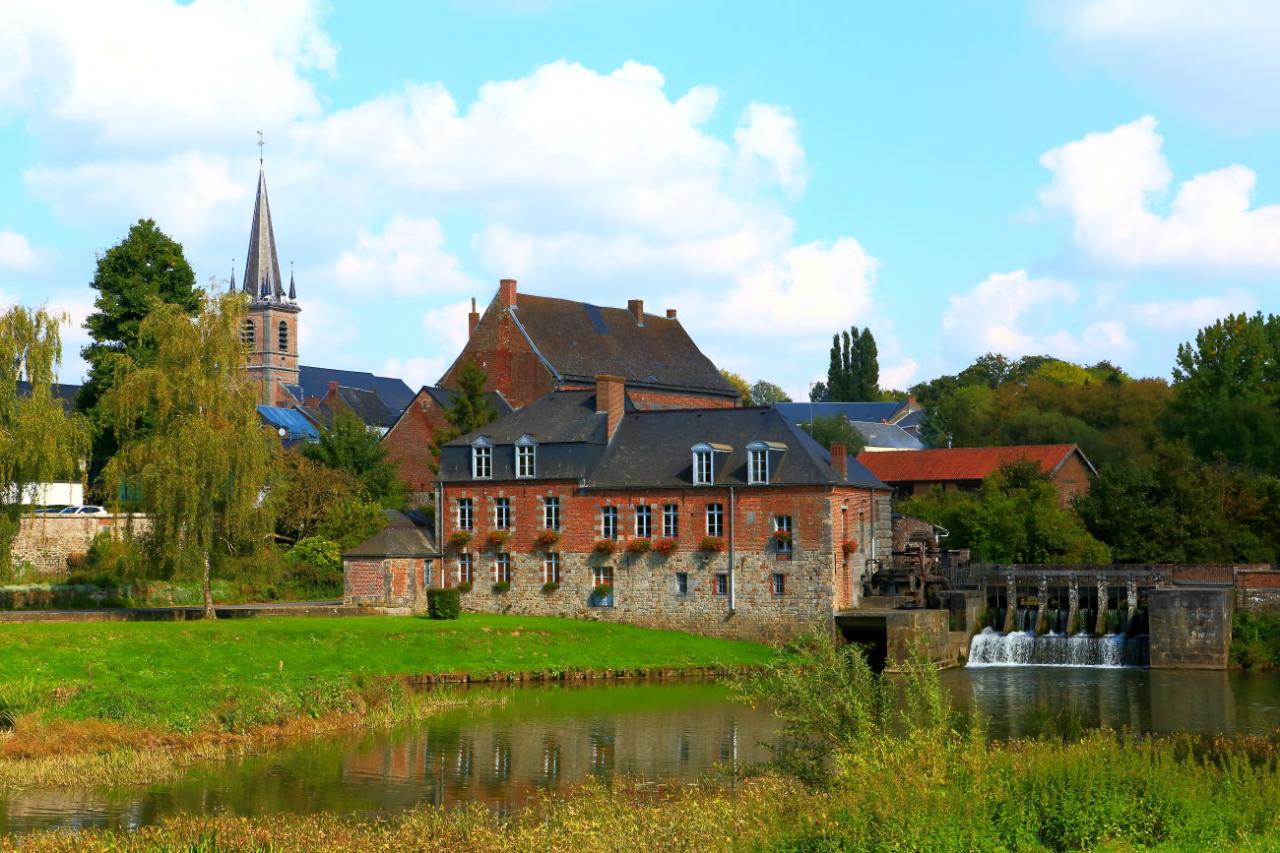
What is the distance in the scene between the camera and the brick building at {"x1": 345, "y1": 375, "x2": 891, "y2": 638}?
47.4 metres

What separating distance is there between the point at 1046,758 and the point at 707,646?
27.1 meters

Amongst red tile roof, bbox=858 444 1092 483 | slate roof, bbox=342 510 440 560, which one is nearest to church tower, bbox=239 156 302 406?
red tile roof, bbox=858 444 1092 483

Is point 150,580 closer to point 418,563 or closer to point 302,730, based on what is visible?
point 418,563

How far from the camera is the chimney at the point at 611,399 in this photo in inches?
2008

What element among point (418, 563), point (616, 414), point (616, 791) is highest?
point (616, 414)

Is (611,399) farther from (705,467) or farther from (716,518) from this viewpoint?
(716,518)

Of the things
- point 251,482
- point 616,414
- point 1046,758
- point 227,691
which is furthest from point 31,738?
point 616,414

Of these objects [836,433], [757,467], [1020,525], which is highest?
[836,433]

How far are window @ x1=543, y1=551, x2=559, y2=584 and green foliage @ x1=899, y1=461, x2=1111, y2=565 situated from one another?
16.9 metres

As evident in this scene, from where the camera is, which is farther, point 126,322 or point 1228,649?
point 126,322

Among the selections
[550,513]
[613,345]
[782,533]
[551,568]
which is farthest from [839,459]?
[613,345]

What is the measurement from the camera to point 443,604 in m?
45.8

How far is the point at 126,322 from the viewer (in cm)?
5456

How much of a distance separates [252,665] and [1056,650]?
23.5 metres
